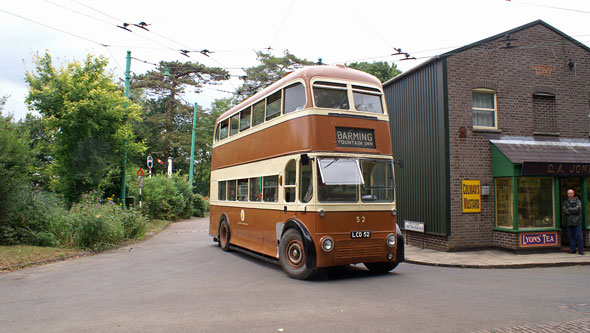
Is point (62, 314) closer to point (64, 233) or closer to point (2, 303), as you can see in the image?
point (2, 303)

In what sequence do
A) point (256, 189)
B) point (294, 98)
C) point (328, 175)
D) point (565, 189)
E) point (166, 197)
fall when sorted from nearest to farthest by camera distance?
point (328, 175), point (294, 98), point (256, 189), point (565, 189), point (166, 197)

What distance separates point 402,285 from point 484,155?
673 centimetres

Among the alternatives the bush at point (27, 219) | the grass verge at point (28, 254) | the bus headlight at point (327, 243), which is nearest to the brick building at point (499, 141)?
the bus headlight at point (327, 243)

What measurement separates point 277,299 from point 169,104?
37.9 metres

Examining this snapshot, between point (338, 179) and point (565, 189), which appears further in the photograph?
point (565, 189)

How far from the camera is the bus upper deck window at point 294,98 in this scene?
8.52 metres

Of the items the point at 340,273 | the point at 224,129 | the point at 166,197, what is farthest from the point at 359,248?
the point at 166,197

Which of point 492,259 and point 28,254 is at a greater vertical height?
point 28,254

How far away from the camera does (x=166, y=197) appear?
82.2 feet

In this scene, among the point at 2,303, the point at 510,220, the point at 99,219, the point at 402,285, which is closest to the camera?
the point at 2,303

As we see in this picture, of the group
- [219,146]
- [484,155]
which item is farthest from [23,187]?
[484,155]

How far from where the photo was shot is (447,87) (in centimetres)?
1226

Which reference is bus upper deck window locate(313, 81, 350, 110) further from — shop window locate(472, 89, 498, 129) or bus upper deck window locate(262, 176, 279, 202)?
shop window locate(472, 89, 498, 129)

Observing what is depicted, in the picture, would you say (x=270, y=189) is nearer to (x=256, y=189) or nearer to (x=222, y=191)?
(x=256, y=189)
